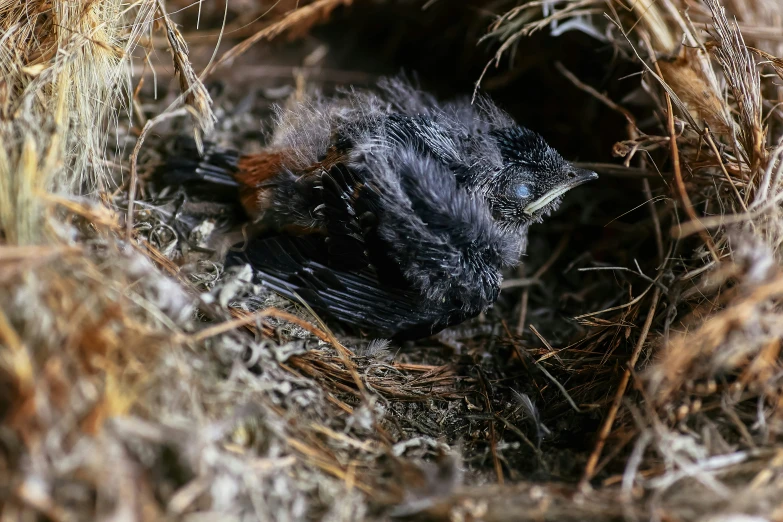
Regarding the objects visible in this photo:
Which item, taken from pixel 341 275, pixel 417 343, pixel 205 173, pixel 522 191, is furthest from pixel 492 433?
pixel 205 173

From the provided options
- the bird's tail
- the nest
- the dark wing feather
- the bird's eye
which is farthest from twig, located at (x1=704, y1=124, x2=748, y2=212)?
the bird's tail

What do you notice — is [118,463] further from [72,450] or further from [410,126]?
[410,126]

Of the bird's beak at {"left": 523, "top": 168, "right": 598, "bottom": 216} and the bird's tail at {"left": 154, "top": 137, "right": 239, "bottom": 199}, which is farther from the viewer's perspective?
the bird's tail at {"left": 154, "top": 137, "right": 239, "bottom": 199}

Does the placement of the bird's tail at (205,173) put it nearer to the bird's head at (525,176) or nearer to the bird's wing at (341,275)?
the bird's wing at (341,275)

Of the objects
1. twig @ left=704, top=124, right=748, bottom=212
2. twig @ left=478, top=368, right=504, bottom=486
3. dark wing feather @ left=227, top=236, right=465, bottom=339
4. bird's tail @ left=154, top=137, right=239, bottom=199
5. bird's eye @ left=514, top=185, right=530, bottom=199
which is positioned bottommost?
twig @ left=478, top=368, right=504, bottom=486

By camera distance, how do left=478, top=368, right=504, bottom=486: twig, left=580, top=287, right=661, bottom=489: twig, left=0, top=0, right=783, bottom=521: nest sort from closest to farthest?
left=0, top=0, right=783, bottom=521: nest < left=580, top=287, right=661, bottom=489: twig < left=478, top=368, right=504, bottom=486: twig

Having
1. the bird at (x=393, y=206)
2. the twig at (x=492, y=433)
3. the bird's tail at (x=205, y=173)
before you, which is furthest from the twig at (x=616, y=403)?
the bird's tail at (x=205, y=173)

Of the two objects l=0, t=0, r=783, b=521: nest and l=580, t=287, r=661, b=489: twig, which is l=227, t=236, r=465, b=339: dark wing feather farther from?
l=580, t=287, r=661, b=489: twig

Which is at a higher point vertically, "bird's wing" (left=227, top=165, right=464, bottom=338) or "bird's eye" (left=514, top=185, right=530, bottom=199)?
"bird's eye" (left=514, top=185, right=530, bottom=199)
